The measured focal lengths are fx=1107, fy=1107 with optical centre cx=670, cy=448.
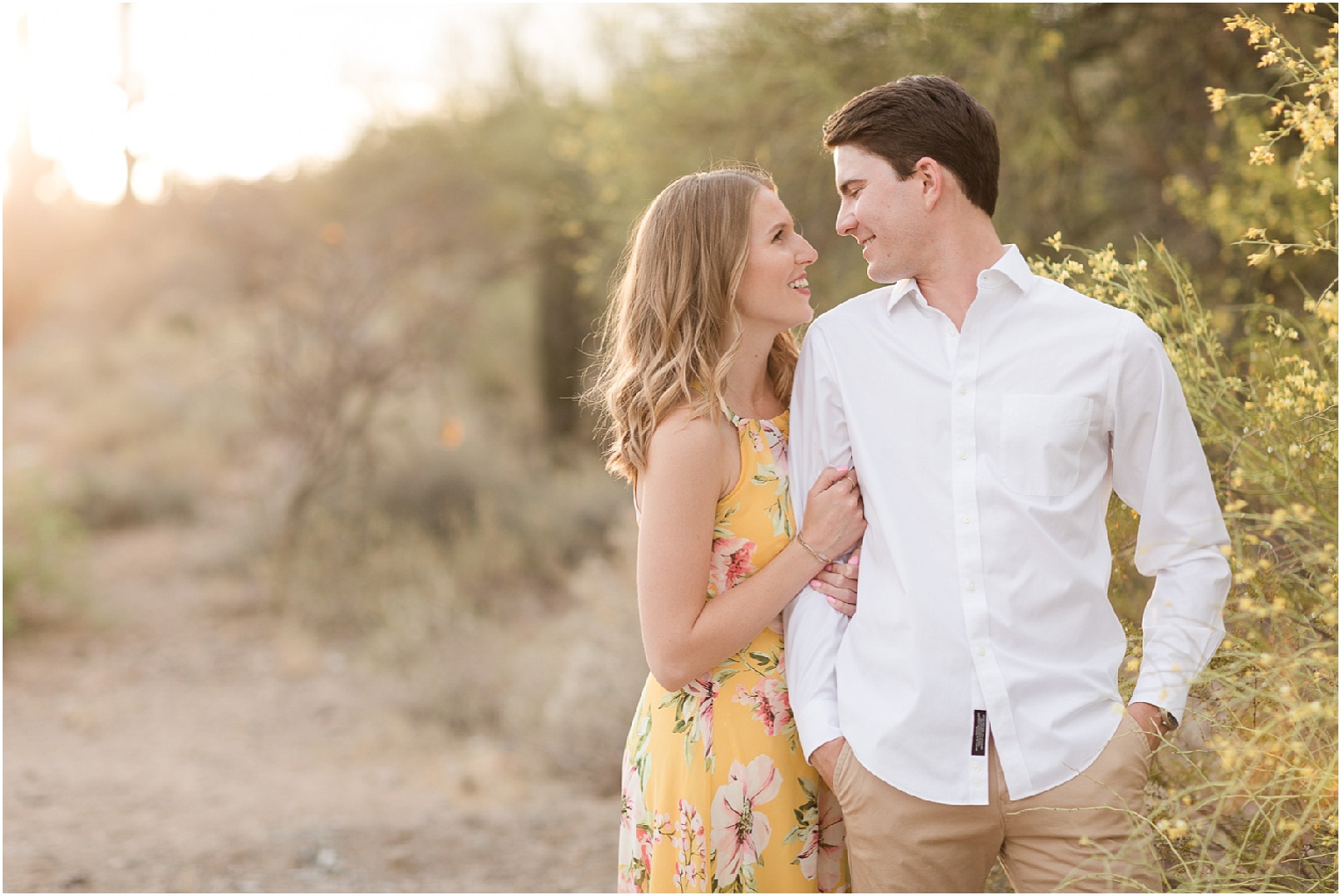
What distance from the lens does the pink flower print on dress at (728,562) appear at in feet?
6.96

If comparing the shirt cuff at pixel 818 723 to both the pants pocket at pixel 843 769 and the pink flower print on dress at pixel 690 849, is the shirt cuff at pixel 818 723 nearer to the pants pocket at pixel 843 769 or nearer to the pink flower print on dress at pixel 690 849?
the pants pocket at pixel 843 769

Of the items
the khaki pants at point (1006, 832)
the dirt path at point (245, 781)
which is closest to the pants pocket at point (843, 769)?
the khaki pants at point (1006, 832)

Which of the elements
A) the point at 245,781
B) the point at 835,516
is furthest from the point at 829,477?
the point at 245,781

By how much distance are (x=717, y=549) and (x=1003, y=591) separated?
548 millimetres

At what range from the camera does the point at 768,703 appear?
2.09 m

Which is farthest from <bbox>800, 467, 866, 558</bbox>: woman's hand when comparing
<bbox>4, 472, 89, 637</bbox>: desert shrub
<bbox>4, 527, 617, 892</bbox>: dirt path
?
<bbox>4, 472, 89, 637</bbox>: desert shrub

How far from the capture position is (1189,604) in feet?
6.00

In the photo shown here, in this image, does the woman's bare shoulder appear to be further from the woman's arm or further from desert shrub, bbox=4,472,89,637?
desert shrub, bbox=4,472,89,637

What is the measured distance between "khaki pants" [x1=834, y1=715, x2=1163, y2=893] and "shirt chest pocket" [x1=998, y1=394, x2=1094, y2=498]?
1.36ft

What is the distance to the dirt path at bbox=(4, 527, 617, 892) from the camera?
451cm

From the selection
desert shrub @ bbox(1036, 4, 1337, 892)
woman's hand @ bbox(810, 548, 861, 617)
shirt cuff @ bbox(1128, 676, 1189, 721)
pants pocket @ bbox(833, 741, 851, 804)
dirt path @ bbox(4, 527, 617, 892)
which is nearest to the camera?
desert shrub @ bbox(1036, 4, 1337, 892)

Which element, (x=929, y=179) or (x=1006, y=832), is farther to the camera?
(x=929, y=179)

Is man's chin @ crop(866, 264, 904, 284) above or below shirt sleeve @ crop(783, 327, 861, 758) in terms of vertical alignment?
above

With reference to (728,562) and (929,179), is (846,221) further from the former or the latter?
(728,562)
